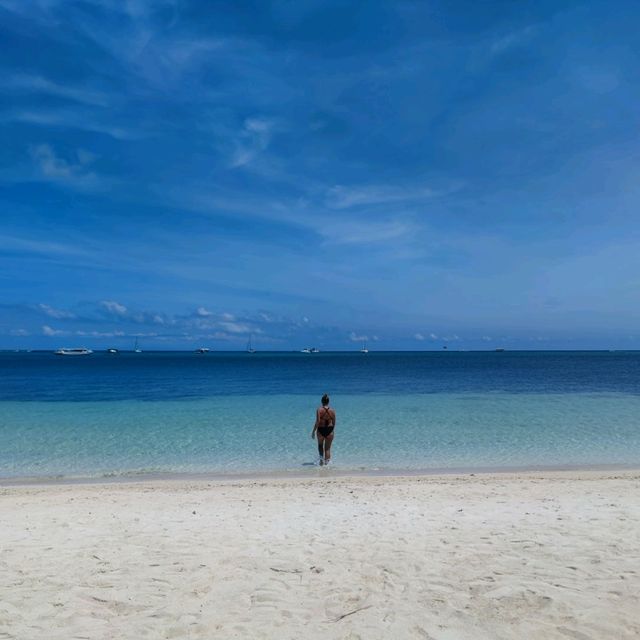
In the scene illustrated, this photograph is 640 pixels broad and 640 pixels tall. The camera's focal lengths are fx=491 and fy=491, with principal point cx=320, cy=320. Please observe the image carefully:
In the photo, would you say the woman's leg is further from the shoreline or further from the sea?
the shoreline

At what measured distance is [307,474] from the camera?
1398cm

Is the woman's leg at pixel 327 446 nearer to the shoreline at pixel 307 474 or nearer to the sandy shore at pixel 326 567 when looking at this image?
the shoreline at pixel 307 474

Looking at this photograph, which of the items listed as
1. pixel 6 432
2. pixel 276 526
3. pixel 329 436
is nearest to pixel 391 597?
pixel 276 526

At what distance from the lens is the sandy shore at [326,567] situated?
483 centimetres

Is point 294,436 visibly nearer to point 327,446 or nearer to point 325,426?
point 327,446

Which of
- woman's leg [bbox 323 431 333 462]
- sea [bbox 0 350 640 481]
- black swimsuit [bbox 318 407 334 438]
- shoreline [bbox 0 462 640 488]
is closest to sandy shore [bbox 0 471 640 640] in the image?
shoreline [bbox 0 462 640 488]

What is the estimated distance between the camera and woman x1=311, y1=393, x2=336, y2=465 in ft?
48.6

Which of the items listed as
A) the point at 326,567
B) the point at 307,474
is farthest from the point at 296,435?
the point at 326,567

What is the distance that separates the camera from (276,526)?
26.7 ft

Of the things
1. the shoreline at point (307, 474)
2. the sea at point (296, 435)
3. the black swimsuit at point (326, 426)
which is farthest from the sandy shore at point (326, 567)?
the sea at point (296, 435)

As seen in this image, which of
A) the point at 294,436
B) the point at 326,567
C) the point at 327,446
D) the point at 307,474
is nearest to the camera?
the point at 326,567

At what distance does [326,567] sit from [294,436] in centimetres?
1366

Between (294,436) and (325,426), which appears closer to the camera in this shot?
(325,426)

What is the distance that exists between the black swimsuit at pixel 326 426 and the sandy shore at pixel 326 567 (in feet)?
14.5
